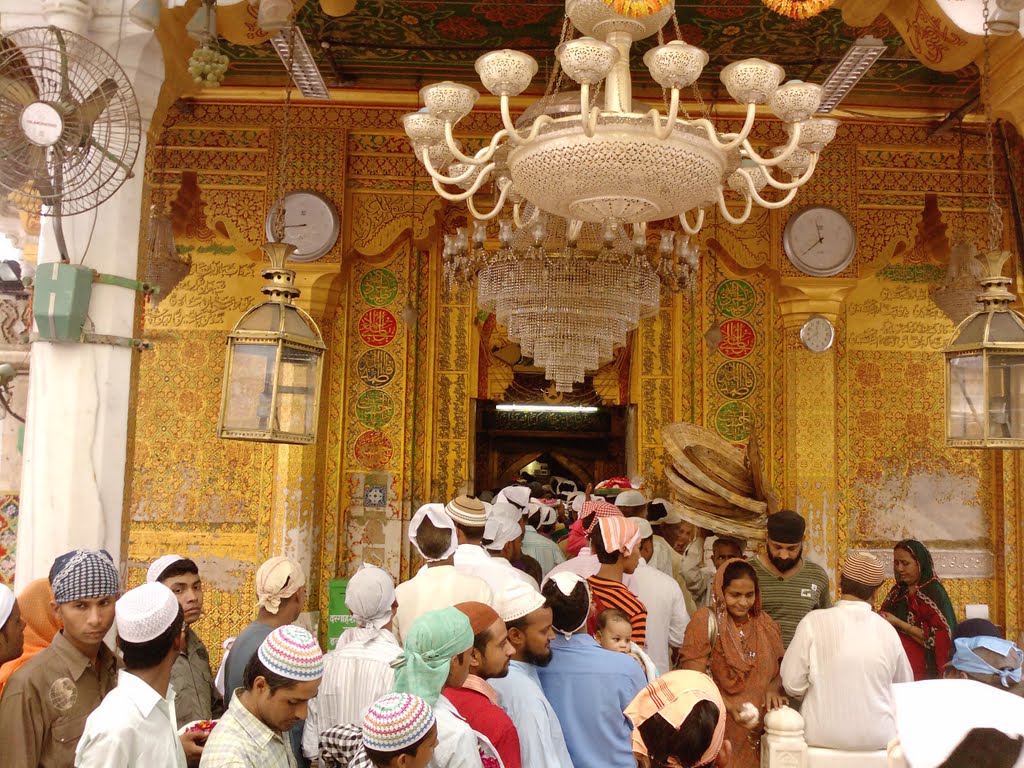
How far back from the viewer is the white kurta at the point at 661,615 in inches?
165

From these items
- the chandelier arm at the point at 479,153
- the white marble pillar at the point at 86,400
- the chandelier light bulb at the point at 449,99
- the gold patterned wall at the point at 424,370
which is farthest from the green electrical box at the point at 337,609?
the chandelier light bulb at the point at 449,99

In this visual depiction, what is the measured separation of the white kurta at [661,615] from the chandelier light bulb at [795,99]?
2040mm

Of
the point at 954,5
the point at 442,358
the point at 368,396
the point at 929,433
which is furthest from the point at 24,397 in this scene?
the point at 929,433

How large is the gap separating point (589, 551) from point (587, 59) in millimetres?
2117

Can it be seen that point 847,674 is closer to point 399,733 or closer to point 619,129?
point 619,129

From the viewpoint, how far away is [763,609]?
14.1ft

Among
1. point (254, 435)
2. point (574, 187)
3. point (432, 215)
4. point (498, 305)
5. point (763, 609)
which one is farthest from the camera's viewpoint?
point (432, 215)

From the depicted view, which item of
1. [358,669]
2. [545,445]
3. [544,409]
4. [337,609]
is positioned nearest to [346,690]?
[358,669]

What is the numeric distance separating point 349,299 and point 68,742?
5633 millimetres

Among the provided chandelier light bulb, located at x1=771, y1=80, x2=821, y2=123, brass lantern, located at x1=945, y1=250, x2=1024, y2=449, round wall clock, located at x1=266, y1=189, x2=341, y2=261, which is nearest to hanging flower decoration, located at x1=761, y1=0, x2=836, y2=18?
chandelier light bulb, located at x1=771, y1=80, x2=821, y2=123

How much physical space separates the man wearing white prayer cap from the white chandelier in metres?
1.89

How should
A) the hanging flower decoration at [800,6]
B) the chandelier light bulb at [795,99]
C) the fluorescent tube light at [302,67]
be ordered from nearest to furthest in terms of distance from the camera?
the chandelier light bulb at [795,99] < the hanging flower decoration at [800,6] < the fluorescent tube light at [302,67]

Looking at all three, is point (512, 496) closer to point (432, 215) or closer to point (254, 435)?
point (254, 435)

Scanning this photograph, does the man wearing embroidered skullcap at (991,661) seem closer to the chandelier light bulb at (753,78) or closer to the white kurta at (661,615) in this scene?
the white kurta at (661,615)
